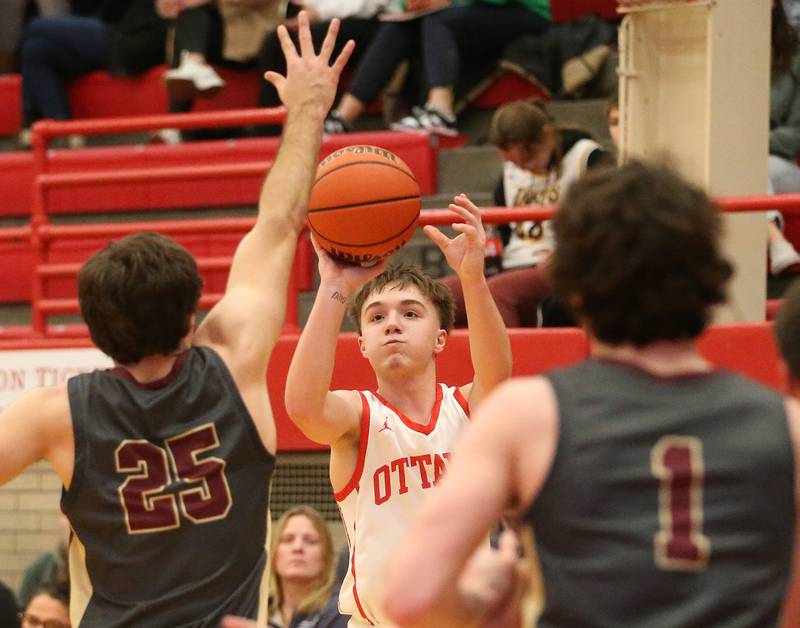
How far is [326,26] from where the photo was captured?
27.4 ft

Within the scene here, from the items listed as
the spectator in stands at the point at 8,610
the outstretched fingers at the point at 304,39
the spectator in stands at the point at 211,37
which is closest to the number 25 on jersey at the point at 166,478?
the outstretched fingers at the point at 304,39

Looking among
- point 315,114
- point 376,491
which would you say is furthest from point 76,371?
point 315,114

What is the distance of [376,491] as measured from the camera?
390 cm

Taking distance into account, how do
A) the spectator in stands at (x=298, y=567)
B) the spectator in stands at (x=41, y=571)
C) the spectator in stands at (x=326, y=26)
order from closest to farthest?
the spectator in stands at (x=298, y=567) < the spectator in stands at (x=41, y=571) < the spectator in stands at (x=326, y=26)

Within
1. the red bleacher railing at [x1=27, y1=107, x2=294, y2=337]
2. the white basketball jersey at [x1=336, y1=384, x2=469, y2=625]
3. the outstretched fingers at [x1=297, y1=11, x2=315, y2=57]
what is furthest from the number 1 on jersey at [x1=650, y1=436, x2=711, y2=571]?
the red bleacher railing at [x1=27, y1=107, x2=294, y2=337]

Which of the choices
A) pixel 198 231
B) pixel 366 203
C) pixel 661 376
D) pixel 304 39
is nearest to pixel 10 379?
pixel 198 231

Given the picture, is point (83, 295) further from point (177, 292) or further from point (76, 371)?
point (76, 371)

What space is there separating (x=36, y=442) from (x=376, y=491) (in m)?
1.40

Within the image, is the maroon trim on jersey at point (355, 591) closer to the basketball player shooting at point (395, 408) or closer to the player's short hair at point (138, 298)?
the basketball player shooting at point (395, 408)

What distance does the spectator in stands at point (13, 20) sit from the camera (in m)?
10.1

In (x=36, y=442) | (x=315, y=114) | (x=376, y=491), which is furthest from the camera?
(x=376, y=491)

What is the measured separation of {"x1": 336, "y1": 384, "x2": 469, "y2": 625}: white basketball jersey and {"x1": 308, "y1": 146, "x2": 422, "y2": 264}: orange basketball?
47 centimetres

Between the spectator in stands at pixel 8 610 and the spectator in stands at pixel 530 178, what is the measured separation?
2.29 m

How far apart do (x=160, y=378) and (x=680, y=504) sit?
1.20 meters
